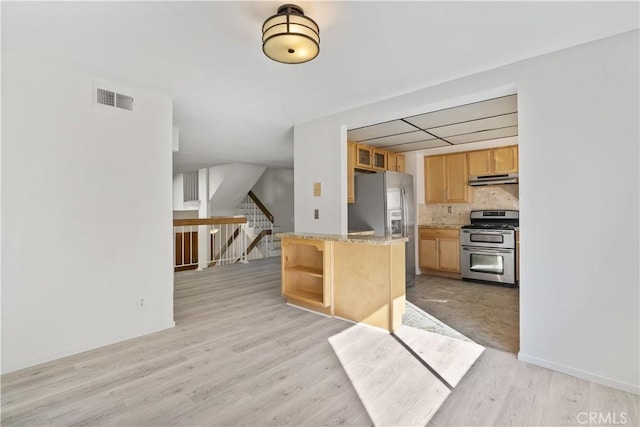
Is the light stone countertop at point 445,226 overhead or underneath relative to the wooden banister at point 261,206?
underneath

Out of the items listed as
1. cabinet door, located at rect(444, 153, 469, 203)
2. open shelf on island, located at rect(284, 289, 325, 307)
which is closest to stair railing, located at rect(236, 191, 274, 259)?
open shelf on island, located at rect(284, 289, 325, 307)

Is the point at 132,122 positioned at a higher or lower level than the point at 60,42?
lower

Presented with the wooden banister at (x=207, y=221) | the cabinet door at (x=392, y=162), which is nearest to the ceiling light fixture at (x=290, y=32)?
the cabinet door at (x=392, y=162)

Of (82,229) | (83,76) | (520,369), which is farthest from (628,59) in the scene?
(82,229)

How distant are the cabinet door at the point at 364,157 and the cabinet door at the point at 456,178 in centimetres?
166

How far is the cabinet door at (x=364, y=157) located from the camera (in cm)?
462

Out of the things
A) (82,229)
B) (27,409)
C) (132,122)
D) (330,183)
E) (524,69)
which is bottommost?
(27,409)

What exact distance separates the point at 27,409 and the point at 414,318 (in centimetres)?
320

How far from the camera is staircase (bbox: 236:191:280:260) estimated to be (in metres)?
8.70

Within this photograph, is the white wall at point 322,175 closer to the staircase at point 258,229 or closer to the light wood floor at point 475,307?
the light wood floor at point 475,307

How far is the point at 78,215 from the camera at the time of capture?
2676mm

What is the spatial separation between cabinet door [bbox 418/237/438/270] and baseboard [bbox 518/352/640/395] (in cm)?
311

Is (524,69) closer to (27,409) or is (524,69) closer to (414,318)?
(414,318)

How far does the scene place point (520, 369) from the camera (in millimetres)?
2322
